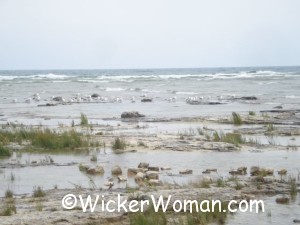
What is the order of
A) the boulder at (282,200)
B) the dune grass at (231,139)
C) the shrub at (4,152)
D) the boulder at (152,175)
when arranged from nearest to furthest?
the boulder at (282,200) < the boulder at (152,175) < the shrub at (4,152) < the dune grass at (231,139)

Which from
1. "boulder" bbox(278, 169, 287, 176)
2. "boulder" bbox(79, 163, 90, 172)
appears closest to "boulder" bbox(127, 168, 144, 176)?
"boulder" bbox(79, 163, 90, 172)

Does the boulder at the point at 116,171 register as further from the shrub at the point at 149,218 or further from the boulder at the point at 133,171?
the shrub at the point at 149,218

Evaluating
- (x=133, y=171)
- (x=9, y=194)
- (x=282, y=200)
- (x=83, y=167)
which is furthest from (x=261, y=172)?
(x=9, y=194)

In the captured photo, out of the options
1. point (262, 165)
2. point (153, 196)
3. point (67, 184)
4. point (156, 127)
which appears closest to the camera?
point (153, 196)

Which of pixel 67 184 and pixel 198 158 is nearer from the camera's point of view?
pixel 67 184

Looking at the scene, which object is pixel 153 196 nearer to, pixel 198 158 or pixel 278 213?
pixel 278 213

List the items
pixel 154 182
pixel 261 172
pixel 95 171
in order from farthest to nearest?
1. pixel 95 171
2. pixel 261 172
3. pixel 154 182

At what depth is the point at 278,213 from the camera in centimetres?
778

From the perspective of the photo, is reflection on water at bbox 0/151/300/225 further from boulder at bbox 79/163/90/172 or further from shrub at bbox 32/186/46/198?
shrub at bbox 32/186/46/198

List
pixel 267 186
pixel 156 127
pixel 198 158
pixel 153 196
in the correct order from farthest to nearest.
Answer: pixel 156 127
pixel 198 158
pixel 267 186
pixel 153 196

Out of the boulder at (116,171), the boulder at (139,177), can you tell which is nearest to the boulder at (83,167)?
the boulder at (116,171)

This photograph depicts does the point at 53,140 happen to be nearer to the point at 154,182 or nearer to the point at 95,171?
the point at 95,171

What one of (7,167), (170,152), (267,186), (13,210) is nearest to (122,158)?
(170,152)

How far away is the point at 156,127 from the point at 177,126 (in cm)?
92
